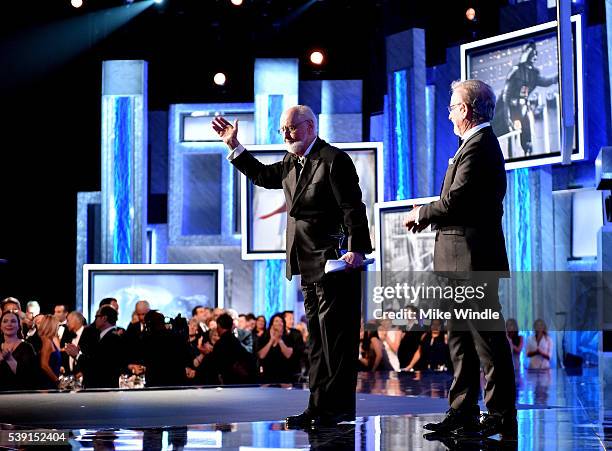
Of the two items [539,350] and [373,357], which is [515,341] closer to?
[539,350]

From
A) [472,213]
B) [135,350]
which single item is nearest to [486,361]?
[472,213]

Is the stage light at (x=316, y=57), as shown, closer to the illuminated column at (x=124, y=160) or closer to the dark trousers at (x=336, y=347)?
the illuminated column at (x=124, y=160)

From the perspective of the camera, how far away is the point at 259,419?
15.6ft

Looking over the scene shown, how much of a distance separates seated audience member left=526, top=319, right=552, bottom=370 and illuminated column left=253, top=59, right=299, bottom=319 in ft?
11.4

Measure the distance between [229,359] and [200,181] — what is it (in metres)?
8.03

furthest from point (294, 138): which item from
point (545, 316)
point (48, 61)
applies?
point (48, 61)

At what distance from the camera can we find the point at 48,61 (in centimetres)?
1497

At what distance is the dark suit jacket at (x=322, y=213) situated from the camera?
4340mm

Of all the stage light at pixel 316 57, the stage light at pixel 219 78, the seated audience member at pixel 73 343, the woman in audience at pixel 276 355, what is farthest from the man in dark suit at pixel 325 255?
the stage light at pixel 219 78

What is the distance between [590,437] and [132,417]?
2.11 meters

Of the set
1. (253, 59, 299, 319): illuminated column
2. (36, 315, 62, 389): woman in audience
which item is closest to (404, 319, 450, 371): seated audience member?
(253, 59, 299, 319): illuminated column

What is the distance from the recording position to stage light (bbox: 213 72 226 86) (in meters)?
15.7

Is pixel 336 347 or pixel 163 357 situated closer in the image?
pixel 336 347

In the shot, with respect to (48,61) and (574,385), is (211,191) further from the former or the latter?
(574,385)
